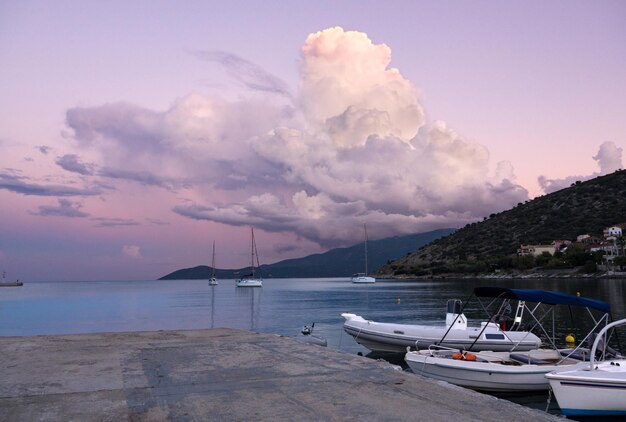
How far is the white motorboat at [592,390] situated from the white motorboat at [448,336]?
6664 mm

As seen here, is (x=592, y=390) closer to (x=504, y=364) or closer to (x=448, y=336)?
(x=504, y=364)

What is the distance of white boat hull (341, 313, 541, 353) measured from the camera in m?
21.8

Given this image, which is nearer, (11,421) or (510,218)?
(11,421)

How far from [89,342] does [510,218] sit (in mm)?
189746

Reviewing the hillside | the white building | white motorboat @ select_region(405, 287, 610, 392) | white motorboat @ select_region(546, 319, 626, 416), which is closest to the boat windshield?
white motorboat @ select_region(405, 287, 610, 392)

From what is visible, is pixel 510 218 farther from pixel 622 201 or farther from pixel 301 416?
pixel 301 416

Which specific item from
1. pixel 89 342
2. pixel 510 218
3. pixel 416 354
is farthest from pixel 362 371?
pixel 510 218

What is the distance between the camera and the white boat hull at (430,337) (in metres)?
21.8

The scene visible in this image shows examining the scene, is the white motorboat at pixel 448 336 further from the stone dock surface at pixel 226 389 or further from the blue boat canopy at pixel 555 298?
the stone dock surface at pixel 226 389

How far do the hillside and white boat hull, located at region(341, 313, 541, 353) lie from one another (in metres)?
124

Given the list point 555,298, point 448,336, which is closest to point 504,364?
point 555,298

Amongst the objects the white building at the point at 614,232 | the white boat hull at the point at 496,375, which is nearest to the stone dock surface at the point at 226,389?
the white boat hull at the point at 496,375

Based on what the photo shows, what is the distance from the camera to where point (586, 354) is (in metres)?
16.7

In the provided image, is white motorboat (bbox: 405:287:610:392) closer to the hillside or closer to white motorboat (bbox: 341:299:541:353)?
white motorboat (bbox: 341:299:541:353)
